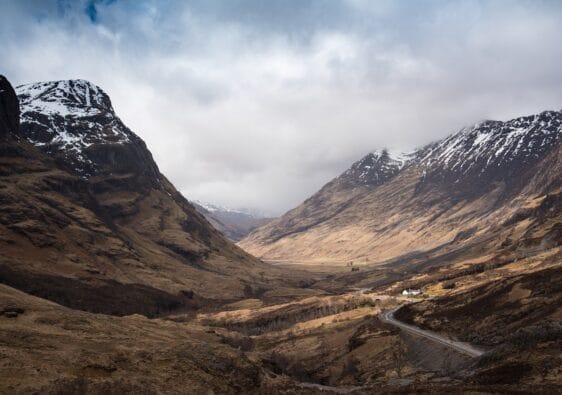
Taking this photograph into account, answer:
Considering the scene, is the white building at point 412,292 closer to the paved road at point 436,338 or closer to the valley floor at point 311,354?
the paved road at point 436,338

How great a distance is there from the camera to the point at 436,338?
9144 cm

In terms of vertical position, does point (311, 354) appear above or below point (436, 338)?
below

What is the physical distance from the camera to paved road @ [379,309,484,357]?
7612 cm

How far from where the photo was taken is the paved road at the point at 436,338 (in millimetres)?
76125

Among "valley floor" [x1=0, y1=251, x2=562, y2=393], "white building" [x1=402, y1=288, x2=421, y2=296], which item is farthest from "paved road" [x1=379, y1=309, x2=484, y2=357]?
"white building" [x1=402, y1=288, x2=421, y2=296]

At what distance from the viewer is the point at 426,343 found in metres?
88.9

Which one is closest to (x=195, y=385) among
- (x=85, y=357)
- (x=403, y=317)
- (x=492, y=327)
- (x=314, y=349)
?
(x=85, y=357)

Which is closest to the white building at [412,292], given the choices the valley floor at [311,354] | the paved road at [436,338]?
the paved road at [436,338]

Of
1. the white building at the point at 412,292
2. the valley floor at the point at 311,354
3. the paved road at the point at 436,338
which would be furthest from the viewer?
the white building at the point at 412,292

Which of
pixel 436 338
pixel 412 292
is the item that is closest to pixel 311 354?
pixel 436 338

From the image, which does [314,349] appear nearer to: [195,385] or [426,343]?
[426,343]

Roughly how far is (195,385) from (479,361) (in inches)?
1425

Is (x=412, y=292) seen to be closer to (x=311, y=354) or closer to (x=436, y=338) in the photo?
(x=311, y=354)

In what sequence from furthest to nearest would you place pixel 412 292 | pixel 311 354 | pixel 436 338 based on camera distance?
pixel 412 292 < pixel 311 354 < pixel 436 338
